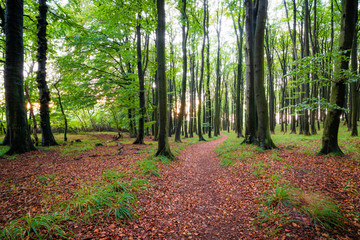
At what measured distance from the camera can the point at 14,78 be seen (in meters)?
6.40

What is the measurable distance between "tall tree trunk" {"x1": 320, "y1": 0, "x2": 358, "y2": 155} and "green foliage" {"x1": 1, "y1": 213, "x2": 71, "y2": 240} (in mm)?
8345

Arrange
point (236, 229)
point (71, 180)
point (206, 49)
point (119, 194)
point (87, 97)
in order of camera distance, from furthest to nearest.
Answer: point (206, 49)
point (87, 97)
point (71, 180)
point (119, 194)
point (236, 229)

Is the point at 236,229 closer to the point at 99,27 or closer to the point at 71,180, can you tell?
the point at 71,180

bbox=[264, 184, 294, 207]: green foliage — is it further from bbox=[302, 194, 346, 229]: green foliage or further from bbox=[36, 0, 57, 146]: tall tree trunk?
bbox=[36, 0, 57, 146]: tall tree trunk

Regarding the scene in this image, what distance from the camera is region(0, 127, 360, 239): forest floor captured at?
2.47m

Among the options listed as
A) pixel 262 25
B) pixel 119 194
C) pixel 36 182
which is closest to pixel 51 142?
pixel 36 182

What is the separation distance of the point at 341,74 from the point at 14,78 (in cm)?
1303

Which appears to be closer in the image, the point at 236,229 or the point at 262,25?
the point at 236,229

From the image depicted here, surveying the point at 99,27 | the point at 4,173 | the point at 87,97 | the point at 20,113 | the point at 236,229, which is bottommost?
the point at 236,229

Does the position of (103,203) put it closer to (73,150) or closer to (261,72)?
(73,150)

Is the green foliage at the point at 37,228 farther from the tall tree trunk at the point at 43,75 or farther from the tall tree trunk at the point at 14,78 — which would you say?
the tall tree trunk at the point at 43,75

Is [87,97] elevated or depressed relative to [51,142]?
elevated

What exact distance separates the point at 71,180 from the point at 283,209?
529 centimetres

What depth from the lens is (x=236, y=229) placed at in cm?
291
